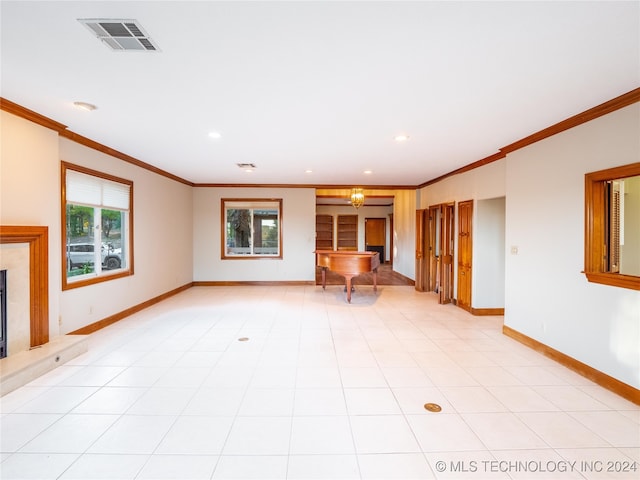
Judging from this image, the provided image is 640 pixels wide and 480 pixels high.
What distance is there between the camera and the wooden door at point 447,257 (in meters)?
6.27

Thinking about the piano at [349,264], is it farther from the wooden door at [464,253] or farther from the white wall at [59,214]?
the white wall at [59,214]

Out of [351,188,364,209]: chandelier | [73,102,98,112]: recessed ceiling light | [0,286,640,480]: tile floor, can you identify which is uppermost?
[73,102,98,112]: recessed ceiling light

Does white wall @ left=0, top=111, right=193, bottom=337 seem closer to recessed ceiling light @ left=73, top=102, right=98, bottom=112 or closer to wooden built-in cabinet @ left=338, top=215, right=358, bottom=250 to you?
recessed ceiling light @ left=73, top=102, right=98, bottom=112

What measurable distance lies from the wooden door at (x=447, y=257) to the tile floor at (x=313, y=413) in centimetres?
197

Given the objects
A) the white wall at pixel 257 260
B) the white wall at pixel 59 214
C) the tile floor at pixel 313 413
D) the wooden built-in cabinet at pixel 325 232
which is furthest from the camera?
the wooden built-in cabinet at pixel 325 232

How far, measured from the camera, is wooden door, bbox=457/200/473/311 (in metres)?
5.62

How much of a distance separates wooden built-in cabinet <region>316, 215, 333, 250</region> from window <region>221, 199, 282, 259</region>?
5.35 metres

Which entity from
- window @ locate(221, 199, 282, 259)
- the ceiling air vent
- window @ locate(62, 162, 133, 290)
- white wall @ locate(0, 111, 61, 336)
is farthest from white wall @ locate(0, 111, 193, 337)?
the ceiling air vent

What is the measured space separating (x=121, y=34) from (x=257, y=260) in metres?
6.48

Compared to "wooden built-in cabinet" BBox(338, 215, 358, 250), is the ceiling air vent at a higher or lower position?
higher

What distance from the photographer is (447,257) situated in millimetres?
6281

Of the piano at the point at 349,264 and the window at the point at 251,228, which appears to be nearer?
the piano at the point at 349,264

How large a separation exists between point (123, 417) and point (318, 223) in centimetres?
1138

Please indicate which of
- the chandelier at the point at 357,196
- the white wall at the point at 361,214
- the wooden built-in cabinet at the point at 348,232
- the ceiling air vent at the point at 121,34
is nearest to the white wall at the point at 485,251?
the chandelier at the point at 357,196
